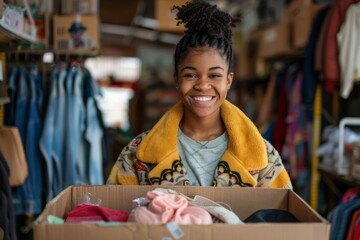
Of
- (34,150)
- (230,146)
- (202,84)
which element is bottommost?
(34,150)

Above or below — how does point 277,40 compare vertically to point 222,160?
above

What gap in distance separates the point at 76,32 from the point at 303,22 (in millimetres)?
1978

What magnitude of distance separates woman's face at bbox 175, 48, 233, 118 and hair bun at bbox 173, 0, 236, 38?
8 cm

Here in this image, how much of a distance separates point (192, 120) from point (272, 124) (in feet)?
10.1

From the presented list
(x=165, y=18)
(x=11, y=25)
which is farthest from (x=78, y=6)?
(x=11, y=25)

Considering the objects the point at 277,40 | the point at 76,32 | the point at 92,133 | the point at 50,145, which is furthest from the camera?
the point at 277,40

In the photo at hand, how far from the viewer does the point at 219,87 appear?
1.57 meters

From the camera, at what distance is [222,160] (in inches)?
61.7

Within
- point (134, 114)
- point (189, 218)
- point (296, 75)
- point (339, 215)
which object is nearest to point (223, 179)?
point (189, 218)

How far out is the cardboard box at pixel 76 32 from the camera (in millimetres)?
3572

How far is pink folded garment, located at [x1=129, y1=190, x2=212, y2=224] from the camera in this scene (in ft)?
3.51

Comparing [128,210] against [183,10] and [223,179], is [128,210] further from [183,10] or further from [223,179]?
[183,10]

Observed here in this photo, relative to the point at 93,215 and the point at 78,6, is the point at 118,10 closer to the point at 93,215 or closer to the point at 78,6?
the point at 78,6

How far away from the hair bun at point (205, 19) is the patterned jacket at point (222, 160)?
280 mm
